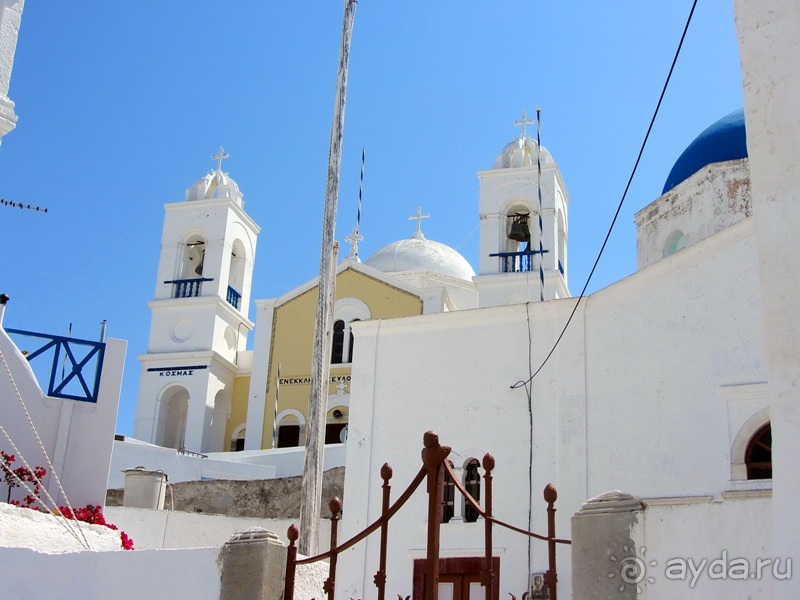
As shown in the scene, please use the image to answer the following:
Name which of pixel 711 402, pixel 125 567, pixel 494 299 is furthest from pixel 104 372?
pixel 494 299

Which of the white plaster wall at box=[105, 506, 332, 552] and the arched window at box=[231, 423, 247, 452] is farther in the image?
the arched window at box=[231, 423, 247, 452]

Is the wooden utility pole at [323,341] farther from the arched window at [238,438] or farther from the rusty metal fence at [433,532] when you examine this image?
the arched window at [238,438]

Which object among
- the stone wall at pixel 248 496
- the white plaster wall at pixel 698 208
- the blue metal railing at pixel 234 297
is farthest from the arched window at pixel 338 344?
the white plaster wall at pixel 698 208

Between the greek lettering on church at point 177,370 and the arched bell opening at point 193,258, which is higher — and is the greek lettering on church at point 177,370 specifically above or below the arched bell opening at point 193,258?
below

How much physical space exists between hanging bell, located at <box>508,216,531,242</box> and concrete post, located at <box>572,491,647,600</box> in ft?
75.1

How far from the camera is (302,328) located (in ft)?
93.0

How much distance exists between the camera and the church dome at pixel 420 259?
32219mm

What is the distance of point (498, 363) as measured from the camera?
14.6m

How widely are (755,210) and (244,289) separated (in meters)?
26.8

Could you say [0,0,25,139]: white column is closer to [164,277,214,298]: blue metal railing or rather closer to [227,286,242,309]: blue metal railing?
[164,277,214,298]: blue metal railing

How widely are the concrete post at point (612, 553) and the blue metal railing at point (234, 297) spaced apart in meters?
25.4

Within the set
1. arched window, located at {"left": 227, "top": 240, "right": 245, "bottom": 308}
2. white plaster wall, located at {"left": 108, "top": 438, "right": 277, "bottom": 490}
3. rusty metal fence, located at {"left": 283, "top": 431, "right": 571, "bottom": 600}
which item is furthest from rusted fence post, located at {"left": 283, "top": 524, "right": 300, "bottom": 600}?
arched window, located at {"left": 227, "top": 240, "right": 245, "bottom": 308}

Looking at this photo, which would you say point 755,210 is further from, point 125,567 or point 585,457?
point 585,457

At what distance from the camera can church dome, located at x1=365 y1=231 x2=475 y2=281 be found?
32219mm
